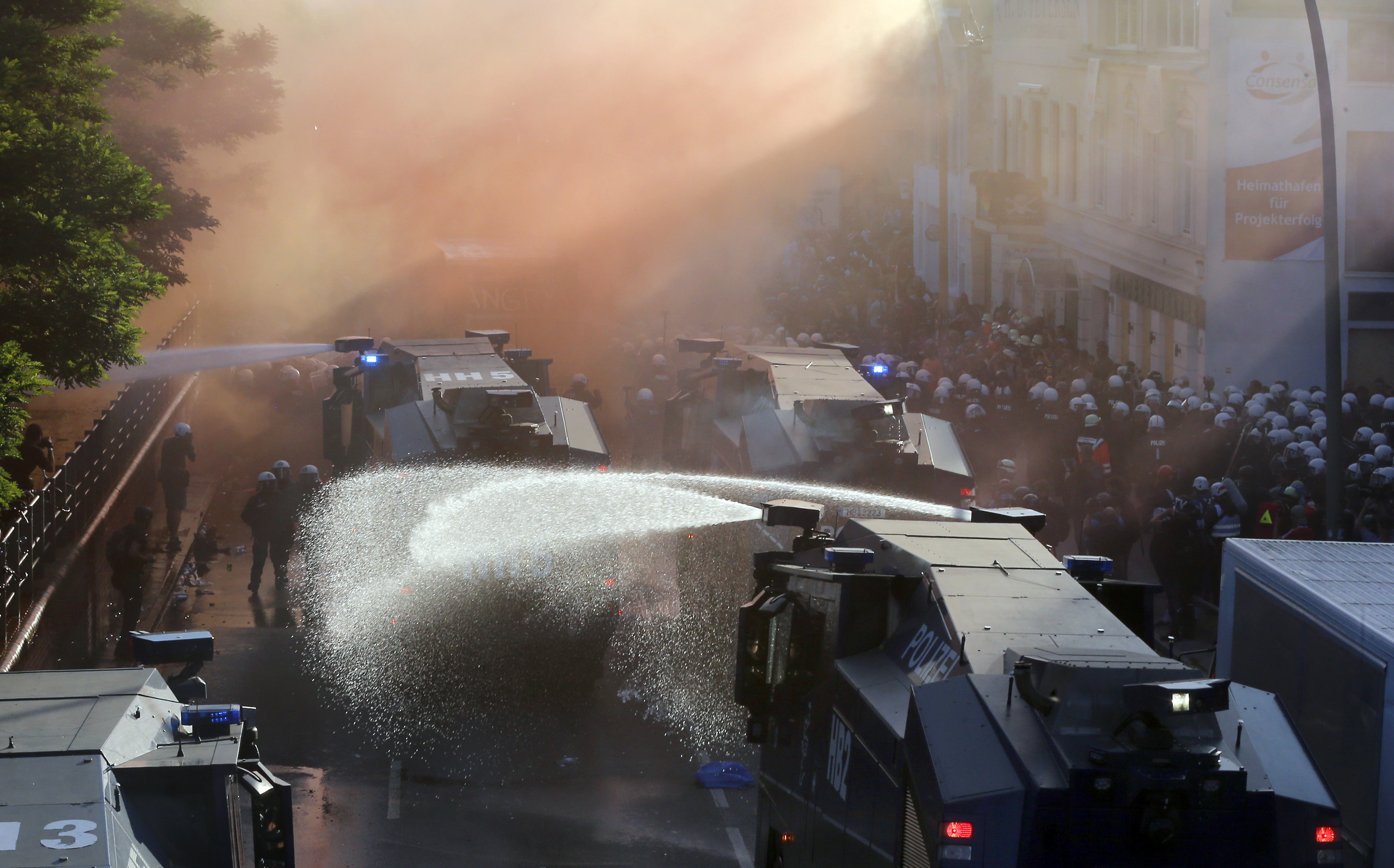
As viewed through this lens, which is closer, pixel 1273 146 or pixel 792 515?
pixel 792 515

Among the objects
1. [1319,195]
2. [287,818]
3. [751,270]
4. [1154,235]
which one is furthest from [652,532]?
[751,270]

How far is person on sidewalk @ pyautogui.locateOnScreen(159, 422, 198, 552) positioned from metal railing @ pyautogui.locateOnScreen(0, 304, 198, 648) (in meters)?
0.52

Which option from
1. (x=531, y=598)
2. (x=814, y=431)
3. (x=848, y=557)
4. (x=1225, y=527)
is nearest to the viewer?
(x=848, y=557)

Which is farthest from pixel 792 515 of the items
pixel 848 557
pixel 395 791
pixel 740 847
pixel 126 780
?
pixel 126 780

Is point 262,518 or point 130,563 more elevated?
point 262,518

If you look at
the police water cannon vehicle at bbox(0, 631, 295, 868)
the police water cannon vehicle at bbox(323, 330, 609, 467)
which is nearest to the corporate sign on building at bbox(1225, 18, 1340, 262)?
the police water cannon vehicle at bbox(323, 330, 609, 467)

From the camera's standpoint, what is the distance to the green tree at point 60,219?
44.0 feet

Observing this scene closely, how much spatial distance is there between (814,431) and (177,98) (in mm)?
27097

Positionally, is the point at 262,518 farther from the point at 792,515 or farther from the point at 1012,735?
the point at 1012,735

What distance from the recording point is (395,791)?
1105 centimetres

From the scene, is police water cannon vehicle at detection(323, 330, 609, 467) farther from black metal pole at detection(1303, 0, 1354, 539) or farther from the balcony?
the balcony

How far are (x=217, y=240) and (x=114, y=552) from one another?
26394 millimetres

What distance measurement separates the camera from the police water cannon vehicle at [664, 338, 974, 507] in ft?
45.2

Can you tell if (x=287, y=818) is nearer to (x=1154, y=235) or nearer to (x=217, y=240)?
(x=1154, y=235)
